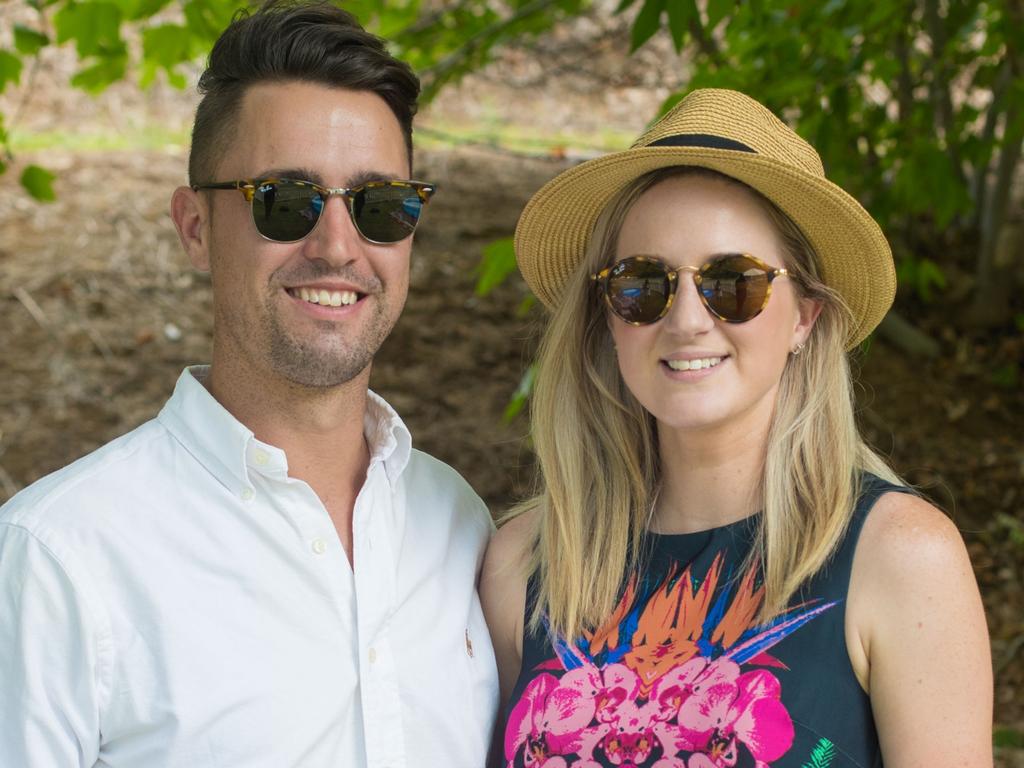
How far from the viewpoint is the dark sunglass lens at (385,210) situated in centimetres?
237

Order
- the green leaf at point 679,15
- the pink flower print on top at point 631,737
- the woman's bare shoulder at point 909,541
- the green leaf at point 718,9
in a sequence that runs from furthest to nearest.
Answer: the green leaf at point 718,9
the green leaf at point 679,15
the pink flower print on top at point 631,737
the woman's bare shoulder at point 909,541

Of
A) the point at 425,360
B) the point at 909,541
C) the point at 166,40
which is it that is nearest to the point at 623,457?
the point at 909,541

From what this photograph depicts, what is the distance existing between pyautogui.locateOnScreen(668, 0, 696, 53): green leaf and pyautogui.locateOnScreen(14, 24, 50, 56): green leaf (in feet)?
6.80

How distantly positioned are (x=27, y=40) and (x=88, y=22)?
0.54 metres

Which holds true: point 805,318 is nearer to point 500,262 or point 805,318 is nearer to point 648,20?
point 648,20

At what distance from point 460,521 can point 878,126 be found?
3561 mm

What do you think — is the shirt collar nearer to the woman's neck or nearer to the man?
the man

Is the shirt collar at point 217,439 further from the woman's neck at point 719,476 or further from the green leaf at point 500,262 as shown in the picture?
the green leaf at point 500,262

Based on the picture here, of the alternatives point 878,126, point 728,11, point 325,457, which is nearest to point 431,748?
point 325,457

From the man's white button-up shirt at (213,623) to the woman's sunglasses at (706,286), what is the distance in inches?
24.6

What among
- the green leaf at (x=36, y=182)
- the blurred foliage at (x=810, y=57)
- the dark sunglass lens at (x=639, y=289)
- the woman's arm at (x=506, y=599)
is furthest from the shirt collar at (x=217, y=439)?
the green leaf at (x=36, y=182)

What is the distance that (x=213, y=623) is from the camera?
2.11 m

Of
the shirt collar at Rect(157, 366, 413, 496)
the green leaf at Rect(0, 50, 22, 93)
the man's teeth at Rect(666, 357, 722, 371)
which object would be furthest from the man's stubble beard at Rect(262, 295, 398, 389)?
the green leaf at Rect(0, 50, 22, 93)

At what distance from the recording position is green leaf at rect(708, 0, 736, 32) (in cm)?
305
